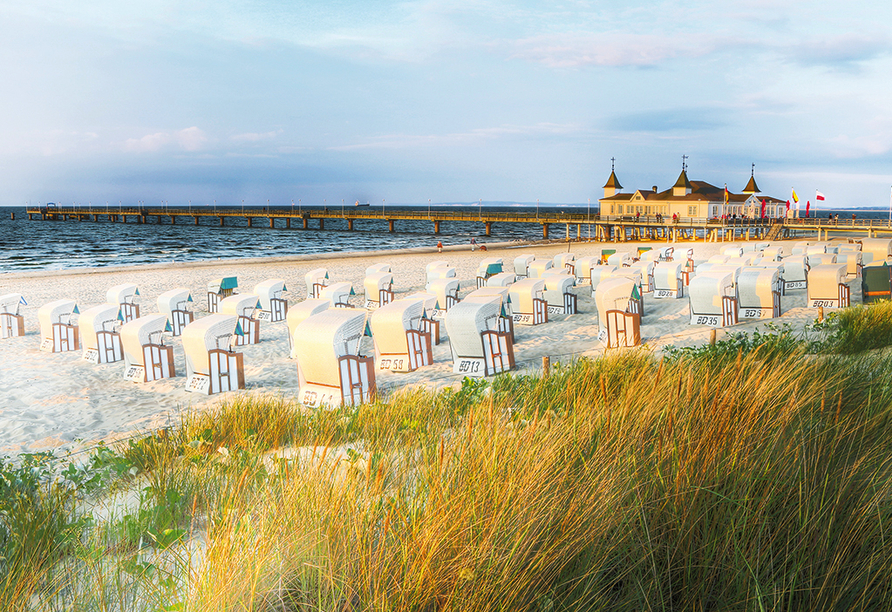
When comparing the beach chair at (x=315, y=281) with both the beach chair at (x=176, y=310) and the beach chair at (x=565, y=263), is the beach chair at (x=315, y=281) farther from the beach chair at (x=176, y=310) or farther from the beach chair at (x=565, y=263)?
the beach chair at (x=565, y=263)

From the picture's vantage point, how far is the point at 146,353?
10.2 metres

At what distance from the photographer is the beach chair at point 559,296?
49.7ft

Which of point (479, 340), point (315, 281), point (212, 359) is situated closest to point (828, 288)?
point (479, 340)

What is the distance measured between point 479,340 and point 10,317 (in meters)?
12.0

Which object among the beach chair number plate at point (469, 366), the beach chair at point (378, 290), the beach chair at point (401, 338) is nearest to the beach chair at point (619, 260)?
the beach chair at point (378, 290)

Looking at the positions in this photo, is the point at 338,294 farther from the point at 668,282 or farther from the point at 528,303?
the point at 668,282

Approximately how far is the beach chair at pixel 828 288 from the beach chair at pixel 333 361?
34.6 feet

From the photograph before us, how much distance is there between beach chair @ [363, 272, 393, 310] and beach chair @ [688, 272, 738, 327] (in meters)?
8.15

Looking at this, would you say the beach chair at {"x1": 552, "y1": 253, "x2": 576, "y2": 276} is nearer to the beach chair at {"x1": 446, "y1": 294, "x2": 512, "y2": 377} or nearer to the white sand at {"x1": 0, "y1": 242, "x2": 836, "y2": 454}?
the white sand at {"x1": 0, "y1": 242, "x2": 836, "y2": 454}

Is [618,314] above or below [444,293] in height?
below

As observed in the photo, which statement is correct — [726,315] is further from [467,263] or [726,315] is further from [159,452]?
[467,263]

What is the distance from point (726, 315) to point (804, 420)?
9.46 meters

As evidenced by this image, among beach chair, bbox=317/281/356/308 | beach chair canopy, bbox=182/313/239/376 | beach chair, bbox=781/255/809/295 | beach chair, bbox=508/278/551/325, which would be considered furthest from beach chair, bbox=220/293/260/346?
beach chair, bbox=781/255/809/295

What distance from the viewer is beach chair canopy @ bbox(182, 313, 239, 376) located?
9.32 m
